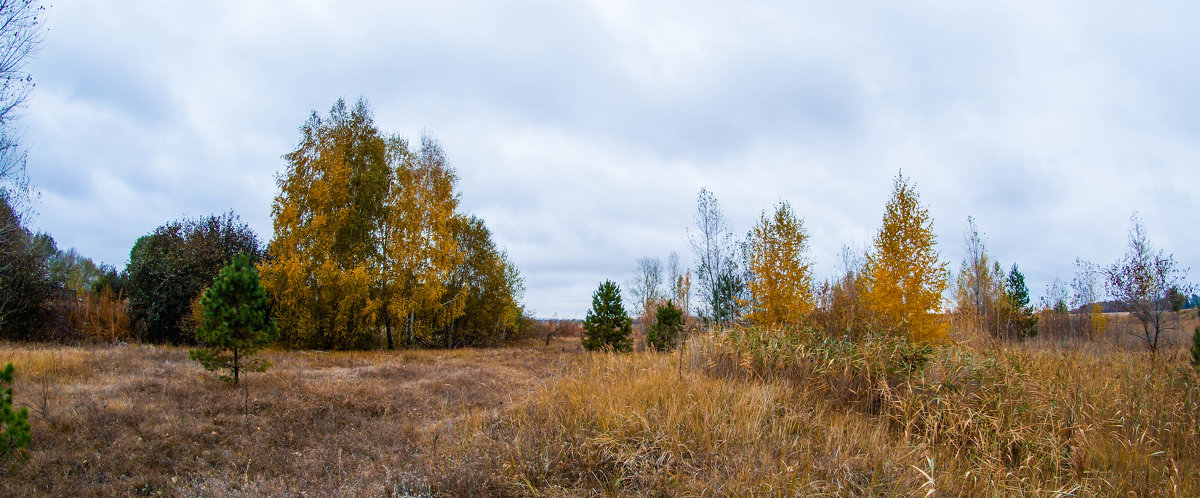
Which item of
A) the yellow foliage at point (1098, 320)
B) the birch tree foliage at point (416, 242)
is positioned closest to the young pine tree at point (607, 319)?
the birch tree foliage at point (416, 242)

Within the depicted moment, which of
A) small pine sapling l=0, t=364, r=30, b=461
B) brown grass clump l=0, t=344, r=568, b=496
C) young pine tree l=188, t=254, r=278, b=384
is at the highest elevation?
young pine tree l=188, t=254, r=278, b=384

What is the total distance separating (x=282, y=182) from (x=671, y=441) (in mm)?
17792

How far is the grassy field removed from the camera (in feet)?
13.5

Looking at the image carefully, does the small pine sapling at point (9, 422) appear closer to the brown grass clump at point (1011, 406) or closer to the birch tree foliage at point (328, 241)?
the brown grass clump at point (1011, 406)

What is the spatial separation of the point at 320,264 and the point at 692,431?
16.4 m

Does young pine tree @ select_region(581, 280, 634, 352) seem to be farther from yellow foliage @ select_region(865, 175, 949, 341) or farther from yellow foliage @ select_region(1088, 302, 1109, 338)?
yellow foliage @ select_region(1088, 302, 1109, 338)

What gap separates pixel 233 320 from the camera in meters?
7.65

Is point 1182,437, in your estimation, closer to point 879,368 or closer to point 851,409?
point 879,368

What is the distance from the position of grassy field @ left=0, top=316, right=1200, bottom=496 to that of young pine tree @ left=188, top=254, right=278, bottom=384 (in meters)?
0.60

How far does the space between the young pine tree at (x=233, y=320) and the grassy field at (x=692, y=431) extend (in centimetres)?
60

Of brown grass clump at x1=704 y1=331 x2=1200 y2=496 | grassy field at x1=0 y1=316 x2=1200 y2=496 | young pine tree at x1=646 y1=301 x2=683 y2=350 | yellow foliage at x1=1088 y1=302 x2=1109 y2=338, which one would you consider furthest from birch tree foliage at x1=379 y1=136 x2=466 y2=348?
yellow foliage at x1=1088 y1=302 x2=1109 y2=338

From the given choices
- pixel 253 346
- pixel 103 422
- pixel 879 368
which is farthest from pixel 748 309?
pixel 103 422

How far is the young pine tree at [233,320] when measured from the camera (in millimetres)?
7539

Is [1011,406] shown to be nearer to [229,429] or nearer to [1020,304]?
[229,429]
